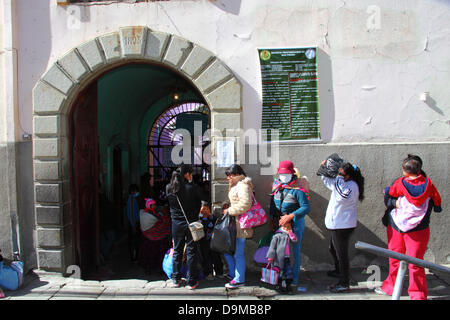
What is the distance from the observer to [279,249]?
4086mm

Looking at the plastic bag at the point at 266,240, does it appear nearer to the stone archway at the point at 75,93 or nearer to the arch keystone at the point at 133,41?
the stone archway at the point at 75,93

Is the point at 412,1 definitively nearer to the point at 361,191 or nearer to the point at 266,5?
the point at 266,5

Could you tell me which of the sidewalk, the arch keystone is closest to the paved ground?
the sidewalk

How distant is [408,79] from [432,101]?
A: 1.49ft

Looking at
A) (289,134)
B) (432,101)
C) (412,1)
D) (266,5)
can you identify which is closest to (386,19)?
(412,1)

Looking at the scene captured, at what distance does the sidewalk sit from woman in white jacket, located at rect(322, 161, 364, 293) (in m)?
0.27

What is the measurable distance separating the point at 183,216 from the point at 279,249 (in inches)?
49.7

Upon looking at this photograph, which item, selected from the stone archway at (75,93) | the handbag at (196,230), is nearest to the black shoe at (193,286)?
the handbag at (196,230)

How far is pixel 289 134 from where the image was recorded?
485cm

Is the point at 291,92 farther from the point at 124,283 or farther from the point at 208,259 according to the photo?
the point at 124,283

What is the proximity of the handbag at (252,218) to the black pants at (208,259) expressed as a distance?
0.66 m

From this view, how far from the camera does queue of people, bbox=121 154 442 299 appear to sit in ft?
12.7

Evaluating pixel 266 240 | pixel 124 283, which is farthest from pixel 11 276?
pixel 266 240

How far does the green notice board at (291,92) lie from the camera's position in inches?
190
